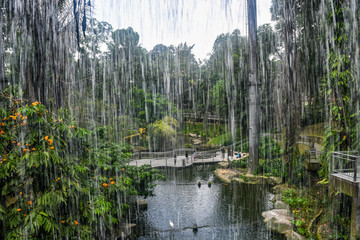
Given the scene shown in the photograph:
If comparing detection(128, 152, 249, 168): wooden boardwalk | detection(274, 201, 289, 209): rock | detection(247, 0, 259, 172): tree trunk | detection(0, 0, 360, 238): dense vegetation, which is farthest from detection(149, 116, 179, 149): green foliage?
detection(274, 201, 289, 209): rock

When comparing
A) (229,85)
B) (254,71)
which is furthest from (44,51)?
(229,85)

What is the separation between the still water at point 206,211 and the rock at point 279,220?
9.5 inches

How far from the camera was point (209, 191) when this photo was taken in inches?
478

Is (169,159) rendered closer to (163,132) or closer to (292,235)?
(163,132)

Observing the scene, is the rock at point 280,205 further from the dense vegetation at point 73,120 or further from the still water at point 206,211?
the dense vegetation at point 73,120

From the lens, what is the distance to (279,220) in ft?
25.8

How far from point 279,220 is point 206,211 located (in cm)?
289

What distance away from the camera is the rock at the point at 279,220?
7618 mm

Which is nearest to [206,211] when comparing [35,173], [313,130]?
[35,173]

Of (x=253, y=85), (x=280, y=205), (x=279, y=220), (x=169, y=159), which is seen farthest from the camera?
(x=169, y=159)

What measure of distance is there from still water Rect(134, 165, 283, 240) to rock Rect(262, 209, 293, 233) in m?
0.24

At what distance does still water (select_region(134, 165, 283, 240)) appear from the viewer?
785cm

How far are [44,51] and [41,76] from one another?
0.58 metres

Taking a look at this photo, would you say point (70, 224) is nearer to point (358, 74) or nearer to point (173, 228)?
point (173, 228)
